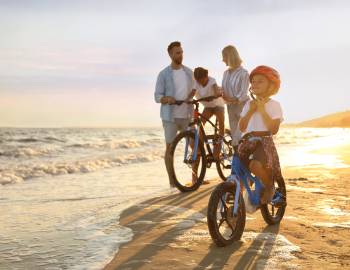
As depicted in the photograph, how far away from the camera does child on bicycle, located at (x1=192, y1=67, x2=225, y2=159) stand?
7.69m

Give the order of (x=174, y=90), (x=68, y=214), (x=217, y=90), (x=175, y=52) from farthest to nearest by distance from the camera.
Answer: (x=217, y=90), (x=174, y=90), (x=175, y=52), (x=68, y=214)

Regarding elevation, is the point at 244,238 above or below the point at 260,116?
below

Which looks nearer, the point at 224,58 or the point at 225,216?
the point at 225,216

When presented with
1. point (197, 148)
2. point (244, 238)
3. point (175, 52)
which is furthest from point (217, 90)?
point (244, 238)

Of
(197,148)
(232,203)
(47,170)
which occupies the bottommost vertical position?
(47,170)

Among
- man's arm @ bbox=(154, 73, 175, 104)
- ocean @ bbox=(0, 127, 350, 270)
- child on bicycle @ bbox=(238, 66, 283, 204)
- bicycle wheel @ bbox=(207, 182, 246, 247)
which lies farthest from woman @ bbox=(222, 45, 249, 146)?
bicycle wheel @ bbox=(207, 182, 246, 247)

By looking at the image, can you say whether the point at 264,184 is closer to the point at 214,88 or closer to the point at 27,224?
the point at 27,224

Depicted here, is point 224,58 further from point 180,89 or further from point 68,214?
point 68,214

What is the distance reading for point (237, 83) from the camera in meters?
7.45

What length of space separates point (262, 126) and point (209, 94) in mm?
3399

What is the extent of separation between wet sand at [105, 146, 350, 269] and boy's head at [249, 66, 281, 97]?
1427 millimetres

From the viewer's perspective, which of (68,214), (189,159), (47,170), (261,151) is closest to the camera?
(261,151)

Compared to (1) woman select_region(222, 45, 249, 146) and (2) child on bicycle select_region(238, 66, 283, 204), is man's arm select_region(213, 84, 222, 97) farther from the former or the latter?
(2) child on bicycle select_region(238, 66, 283, 204)

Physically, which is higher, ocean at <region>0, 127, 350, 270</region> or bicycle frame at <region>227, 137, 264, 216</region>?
Answer: bicycle frame at <region>227, 137, 264, 216</region>
